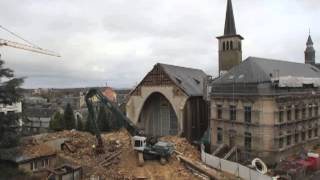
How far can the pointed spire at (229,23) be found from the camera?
182 ft

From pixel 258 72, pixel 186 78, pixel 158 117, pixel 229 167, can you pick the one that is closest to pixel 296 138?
pixel 258 72

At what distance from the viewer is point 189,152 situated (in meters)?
39.9

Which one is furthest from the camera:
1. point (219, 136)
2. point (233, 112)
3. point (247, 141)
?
point (219, 136)

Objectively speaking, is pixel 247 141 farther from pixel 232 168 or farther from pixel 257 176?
pixel 257 176

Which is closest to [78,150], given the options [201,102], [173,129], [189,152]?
[189,152]

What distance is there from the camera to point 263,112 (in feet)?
116

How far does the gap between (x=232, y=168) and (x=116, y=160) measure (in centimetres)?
1173

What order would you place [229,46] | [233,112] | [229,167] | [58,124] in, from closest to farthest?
1. [229,167]
2. [233,112]
3. [229,46]
4. [58,124]

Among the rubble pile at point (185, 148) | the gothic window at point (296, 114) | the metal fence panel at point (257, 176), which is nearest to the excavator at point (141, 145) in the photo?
the rubble pile at point (185, 148)

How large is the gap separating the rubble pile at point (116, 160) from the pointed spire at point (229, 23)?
21492mm

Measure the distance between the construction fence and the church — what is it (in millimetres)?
1576

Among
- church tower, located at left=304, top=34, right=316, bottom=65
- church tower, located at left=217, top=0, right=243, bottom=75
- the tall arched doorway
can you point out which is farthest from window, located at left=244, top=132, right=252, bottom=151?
church tower, located at left=304, top=34, right=316, bottom=65

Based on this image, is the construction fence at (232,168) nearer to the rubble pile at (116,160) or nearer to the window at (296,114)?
the rubble pile at (116,160)

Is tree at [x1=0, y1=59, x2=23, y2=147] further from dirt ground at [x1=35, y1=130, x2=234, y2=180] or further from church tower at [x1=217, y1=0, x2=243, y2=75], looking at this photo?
church tower at [x1=217, y1=0, x2=243, y2=75]
